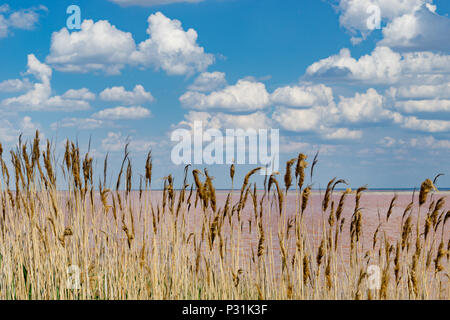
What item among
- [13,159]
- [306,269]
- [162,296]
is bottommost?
[162,296]

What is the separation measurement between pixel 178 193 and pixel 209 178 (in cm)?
111

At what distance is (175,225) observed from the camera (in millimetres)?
3959

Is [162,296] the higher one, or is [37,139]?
[37,139]

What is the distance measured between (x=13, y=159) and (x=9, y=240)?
1.00 meters

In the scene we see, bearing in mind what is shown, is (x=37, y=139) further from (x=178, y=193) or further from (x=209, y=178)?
(x=209, y=178)

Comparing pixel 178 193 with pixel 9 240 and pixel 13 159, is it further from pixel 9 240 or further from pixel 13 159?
pixel 9 240

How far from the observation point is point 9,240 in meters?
4.59

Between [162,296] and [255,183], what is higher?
[255,183]
